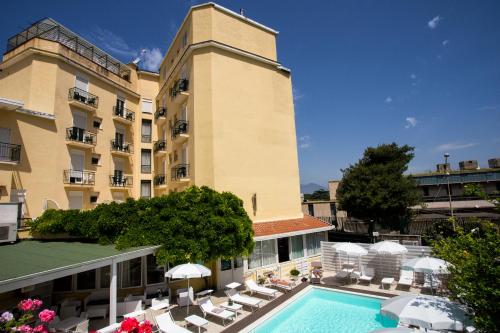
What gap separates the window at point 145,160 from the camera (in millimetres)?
29352

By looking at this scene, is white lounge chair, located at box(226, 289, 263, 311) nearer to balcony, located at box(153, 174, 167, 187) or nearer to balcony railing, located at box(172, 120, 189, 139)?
balcony railing, located at box(172, 120, 189, 139)

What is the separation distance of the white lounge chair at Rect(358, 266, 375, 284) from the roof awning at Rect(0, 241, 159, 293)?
13762 millimetres

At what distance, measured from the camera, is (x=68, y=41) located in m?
26.0

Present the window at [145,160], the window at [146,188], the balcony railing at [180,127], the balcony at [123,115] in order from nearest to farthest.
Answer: the balcony railing at [180,127]
the balcony at [123,115]
the window at [146,188]
the window at [145,160]

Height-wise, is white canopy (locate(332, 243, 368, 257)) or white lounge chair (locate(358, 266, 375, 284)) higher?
white canopy (locate(332, 243, 368, 257))

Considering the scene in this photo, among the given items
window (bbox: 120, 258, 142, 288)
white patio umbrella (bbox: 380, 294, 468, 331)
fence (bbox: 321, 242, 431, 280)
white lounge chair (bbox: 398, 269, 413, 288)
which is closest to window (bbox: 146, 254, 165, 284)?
window (bbox: 120, 258, 142, 288)

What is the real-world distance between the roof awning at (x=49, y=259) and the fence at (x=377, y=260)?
14.4m

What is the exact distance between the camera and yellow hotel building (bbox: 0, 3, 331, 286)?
67.6ft

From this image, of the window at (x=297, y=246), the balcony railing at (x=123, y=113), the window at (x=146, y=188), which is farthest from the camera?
the window at (x=146, y=188)

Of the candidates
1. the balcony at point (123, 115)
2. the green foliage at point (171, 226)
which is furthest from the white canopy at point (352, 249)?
the balcony at point (123, 115)

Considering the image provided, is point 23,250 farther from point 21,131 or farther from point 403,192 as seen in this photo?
point 403,192

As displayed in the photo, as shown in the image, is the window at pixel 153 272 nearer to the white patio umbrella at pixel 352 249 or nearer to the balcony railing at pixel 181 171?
the balcony railing at pixel 181 171

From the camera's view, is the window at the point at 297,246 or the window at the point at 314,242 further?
the window at the point at 314,242

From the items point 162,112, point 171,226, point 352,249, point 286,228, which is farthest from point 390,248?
point 162,112
